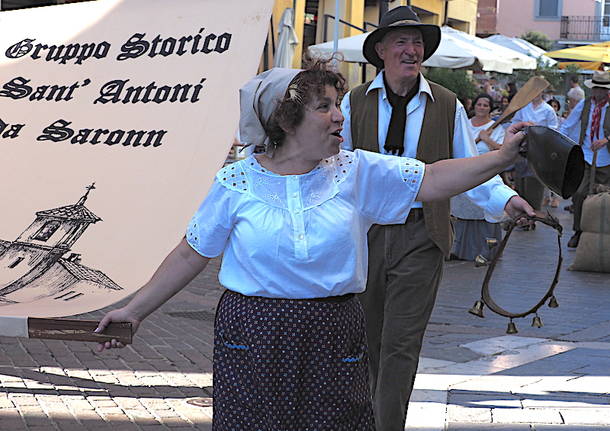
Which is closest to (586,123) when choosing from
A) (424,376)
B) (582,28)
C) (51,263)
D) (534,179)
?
(534,179)

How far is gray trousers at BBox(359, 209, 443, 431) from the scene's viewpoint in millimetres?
4676

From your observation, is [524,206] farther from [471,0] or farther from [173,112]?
[471,0]

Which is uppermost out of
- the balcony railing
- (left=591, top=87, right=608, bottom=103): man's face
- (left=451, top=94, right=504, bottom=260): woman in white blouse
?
(left=591, top=87, right=608, bottom=103): man's face

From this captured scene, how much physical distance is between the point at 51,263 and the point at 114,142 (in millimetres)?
510

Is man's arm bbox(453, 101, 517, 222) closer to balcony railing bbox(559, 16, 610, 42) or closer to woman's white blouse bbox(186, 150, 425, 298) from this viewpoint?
woman's white blouse bbox(186, 150, 425, 298)

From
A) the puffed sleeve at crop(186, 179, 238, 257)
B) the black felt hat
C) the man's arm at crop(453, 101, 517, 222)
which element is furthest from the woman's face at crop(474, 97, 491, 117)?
the puffed sleeve at crop(186, 179, 238, 257)

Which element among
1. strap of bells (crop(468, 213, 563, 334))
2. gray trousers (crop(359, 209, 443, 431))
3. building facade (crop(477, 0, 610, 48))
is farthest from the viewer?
building facade (crop(477, 0, 610, 48))

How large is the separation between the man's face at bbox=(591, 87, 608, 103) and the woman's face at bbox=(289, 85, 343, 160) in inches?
421

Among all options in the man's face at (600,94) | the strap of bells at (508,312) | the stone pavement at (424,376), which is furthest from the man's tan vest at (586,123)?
the strap of bells at (508,312)

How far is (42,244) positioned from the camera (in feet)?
14.7

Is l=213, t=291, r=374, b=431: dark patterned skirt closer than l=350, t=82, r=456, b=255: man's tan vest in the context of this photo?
→ Yes

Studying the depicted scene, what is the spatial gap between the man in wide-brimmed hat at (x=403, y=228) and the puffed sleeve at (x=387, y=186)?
3.72 ft

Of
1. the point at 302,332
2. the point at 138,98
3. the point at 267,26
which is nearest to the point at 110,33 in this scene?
the point at 138,98

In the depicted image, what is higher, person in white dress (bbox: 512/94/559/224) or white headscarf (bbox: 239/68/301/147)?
white headscarf (bbox: 239/68/301/147)
